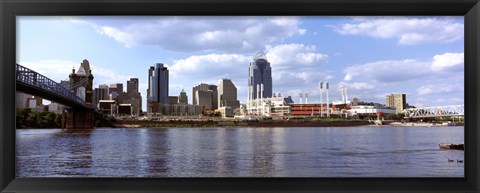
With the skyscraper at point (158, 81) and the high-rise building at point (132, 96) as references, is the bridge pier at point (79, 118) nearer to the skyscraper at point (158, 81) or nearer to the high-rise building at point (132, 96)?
the high-rise building at point (132, 96)

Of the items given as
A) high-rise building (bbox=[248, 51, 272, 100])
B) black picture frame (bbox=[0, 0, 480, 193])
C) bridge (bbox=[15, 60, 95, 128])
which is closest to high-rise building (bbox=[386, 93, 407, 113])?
high-rise building (bbox=[248, 51, 272, 100])

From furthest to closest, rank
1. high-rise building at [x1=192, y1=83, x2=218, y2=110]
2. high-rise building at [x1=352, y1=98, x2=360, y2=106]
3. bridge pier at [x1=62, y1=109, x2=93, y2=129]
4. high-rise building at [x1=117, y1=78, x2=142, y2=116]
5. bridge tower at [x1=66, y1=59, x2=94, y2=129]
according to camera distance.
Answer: bridge pier at [x1=62, y1=109, x2=93, y2=129] < bridge tower at [x1=66, y1=59, x2=94, y2=129] < high-rise building at [x1=352, y1=98, x2=360, y2=106] < high-rise building at [x1=192, y1=83, x2=218, y2=110] < high-rise building at [x1=117, y1=78, x2=142, y2=116]

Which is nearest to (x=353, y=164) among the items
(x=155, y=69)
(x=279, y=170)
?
(x=279, y=170)

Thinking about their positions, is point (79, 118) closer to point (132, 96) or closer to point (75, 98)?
point (75, 98)

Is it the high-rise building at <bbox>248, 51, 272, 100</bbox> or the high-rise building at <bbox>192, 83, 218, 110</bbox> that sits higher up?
the high-rise building at <bbox>248, 51, 272, 100</bbox>

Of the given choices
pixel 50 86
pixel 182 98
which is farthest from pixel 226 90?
pixel 50 86

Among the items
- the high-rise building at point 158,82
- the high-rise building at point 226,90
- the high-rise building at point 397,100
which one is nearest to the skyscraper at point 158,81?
the high-rise building at point 158,82

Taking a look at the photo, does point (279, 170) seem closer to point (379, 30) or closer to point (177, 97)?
point (177, 97)

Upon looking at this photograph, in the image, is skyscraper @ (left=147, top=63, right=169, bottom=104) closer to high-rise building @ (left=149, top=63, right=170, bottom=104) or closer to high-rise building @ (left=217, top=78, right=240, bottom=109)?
high-rise building @ (left=149, top=63, right=170, bottom=104)
